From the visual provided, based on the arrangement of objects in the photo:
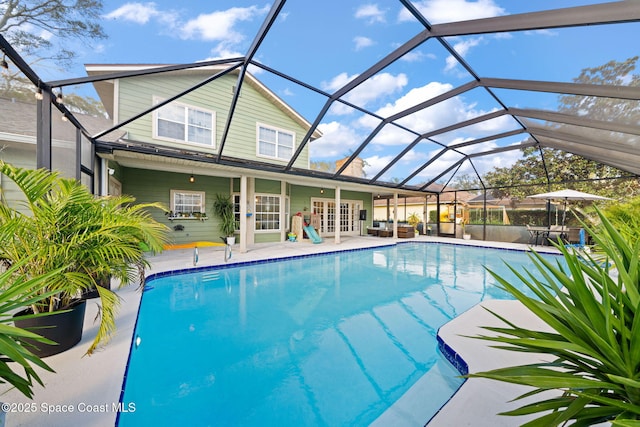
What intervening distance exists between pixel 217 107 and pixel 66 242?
25.3 feet

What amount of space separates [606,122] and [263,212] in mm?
9686

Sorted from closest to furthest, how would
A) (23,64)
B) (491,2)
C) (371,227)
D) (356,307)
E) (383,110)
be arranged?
1. (23,64)
2. (491,2)
3. (356,307)
4. (383,110)
5. (371,227)

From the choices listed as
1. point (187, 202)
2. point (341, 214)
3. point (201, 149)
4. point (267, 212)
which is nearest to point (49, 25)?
point (201, 149)

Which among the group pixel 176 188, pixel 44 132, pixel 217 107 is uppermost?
pixel 217 107

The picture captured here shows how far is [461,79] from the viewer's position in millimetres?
5500

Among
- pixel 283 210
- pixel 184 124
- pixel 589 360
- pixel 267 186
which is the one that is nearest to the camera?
pixel 589 360

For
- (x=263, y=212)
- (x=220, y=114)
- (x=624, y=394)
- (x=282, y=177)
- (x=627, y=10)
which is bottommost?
(x=624, y=394)

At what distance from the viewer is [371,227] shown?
1524cm

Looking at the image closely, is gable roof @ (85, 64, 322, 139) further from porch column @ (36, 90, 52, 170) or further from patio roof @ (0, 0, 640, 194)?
porch column @ (36, 90, 52, 170)

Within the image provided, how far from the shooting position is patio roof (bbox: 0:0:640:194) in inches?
132

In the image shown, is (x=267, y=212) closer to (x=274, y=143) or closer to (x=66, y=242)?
(x=274, y=143)

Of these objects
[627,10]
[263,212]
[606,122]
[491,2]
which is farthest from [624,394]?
[263,212]

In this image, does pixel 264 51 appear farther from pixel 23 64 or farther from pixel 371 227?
pixel 371 227

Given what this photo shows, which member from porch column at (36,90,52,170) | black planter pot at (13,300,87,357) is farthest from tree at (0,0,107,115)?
black planter pot at (13,300,87,357)
